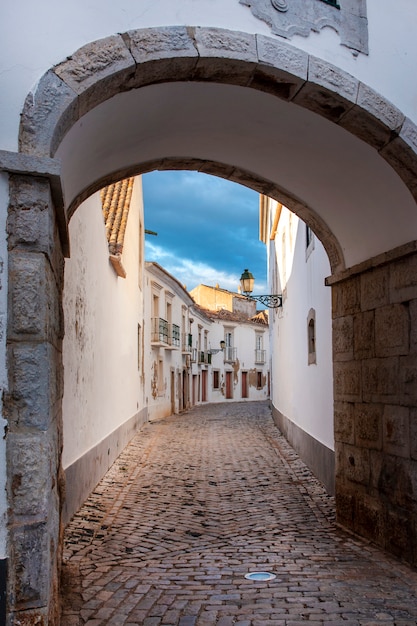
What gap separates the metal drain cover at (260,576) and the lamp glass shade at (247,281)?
12463 mm

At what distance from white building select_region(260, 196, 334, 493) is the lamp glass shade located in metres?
1.21

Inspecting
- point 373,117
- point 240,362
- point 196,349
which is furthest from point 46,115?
point 240,362

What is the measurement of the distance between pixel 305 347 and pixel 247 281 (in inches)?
260

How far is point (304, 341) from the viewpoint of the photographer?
10.5m

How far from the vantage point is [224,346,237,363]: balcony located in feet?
129

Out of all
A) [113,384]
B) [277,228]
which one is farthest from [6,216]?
[277,228]

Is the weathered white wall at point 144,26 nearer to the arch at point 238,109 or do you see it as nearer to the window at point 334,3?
the arch at point 238,109

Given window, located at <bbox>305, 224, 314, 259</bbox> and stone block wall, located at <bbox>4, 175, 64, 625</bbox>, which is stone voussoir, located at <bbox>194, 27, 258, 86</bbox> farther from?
window, located at <bbox>305, 224, 314, 259</bbox>

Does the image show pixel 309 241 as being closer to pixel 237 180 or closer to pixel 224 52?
pixel 237 180

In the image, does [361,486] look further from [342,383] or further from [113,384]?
[113,384]

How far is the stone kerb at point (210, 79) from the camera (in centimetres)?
333

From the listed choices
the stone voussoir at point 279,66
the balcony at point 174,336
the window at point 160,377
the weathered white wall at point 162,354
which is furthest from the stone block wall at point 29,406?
the balcony at point 174,336

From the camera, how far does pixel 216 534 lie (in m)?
5.74

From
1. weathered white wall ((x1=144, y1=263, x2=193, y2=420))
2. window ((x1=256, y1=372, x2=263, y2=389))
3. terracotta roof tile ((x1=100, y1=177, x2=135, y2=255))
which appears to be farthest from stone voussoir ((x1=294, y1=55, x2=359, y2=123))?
window ((x1=256, y1=372, x2=263, y2=389))
